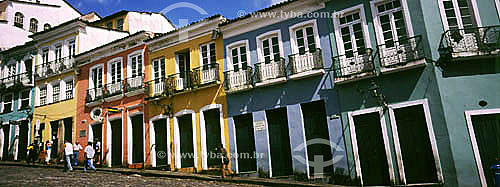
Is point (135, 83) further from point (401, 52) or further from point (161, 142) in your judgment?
point (401, 52)

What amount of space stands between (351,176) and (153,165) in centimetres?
946

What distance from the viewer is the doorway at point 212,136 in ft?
48.9

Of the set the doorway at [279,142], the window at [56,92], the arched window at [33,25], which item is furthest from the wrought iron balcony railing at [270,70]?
the arched window at [33,25]

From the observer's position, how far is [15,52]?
23438 mm

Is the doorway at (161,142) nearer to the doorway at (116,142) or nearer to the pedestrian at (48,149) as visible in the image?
the doorway at (116,142)

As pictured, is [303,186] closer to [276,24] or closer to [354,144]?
[354,144]

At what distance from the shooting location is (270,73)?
13781 millimetres

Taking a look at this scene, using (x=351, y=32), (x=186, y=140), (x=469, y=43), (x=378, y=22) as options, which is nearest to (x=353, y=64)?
(x=351, y=32)

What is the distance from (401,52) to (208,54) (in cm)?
840

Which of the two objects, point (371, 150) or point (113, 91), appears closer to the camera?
point (371, 150)

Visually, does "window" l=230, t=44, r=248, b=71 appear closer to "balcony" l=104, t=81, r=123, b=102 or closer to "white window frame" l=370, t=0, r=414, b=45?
"white window frame" l=370, t=0, r=414, b=45

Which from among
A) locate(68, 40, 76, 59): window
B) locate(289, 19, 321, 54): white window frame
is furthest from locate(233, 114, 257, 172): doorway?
locate(68, 40, 76, 59): window

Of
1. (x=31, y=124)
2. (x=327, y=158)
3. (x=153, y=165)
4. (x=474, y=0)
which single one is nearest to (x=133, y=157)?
(x=153, y=165)

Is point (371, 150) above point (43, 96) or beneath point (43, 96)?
beneath
